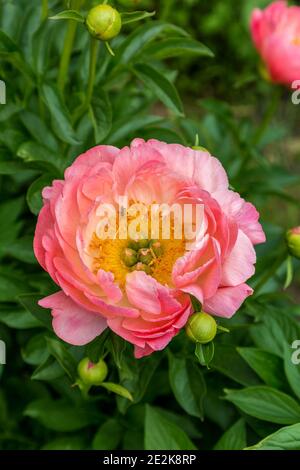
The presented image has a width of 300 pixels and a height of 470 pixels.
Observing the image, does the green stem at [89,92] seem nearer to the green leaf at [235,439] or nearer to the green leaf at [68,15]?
the green leaf at [68,15]

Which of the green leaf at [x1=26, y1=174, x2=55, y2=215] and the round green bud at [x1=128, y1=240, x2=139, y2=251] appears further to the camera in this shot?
the green leaf at [x1=26, y1=174, x2=55, y2=215]

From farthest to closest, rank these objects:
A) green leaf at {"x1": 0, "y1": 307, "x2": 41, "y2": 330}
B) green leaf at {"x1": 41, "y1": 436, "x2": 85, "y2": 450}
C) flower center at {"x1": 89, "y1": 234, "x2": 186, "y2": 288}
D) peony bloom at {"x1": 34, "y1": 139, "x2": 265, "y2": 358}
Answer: green leaf at {"x1": 41, "y1": 436, "x2": 85, "y2": 450}, green leaf at {"x1": 0, "y1": 307, "x2": 41, "y2": 330}, flower center at {"x1": 89, "y1": 234, "x2": 186, "y2": 288}, peony bloom at {"x1": 34, "y1": 139, "x2": 265, "y2": 358}

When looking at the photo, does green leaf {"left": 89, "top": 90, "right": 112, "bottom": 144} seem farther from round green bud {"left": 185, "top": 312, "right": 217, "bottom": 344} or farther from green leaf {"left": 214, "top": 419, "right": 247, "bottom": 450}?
green leaf {"left": 214, "top": 419, "right": 247, "bottom": 450}

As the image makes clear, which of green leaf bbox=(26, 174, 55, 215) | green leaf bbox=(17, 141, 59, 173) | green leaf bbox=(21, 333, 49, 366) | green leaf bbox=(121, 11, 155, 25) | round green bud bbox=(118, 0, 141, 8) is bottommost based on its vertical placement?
green leaf bbox=(21, 333, 49, 366)

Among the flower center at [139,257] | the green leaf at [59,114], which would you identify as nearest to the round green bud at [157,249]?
the flower center at [139,257]

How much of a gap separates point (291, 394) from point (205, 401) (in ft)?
0.66

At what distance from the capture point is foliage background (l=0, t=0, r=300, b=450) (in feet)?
3.75

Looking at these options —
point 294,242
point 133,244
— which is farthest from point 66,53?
point 294,242

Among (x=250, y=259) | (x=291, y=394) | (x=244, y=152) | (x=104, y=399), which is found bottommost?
(x=104, y=399)

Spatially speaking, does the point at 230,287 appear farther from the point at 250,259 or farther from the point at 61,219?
the point at 61,219

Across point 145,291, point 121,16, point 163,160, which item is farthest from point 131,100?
point 145,291

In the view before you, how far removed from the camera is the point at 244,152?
161cm

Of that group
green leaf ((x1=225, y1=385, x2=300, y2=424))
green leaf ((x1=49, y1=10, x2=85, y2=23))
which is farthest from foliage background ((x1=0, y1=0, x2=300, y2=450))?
green leaf ((x1=49, y1=10, x2=85, y2=23))

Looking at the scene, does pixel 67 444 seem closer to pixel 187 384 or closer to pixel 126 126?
pixel 187 384
